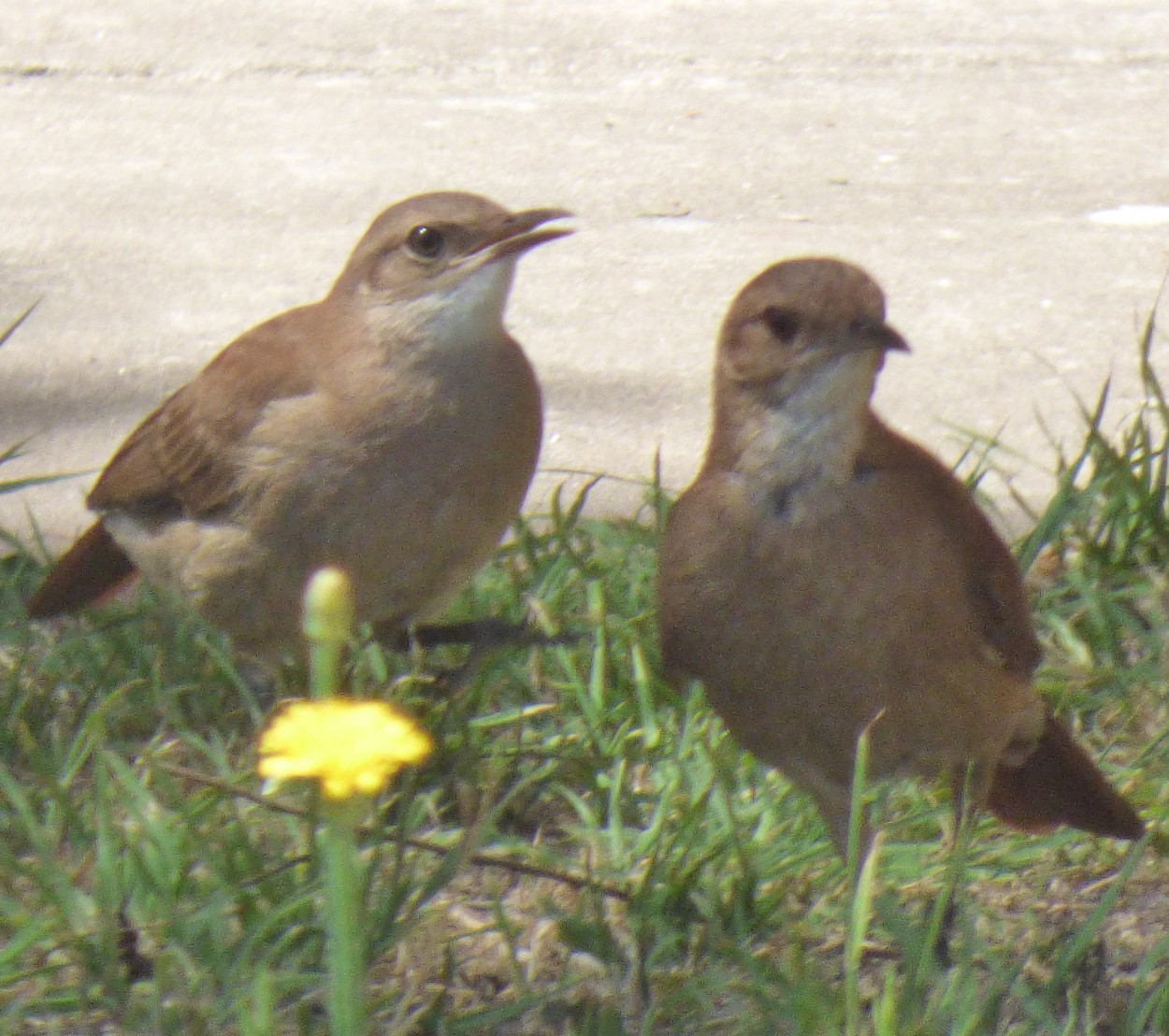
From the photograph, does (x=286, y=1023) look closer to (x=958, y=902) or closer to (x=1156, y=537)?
(x=958, y=902)

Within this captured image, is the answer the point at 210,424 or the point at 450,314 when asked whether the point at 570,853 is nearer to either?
the point at 450,314

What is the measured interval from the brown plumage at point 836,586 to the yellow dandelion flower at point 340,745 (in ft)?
6.01

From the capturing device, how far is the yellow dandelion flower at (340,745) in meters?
1.44

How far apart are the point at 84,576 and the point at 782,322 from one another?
196 centimetres

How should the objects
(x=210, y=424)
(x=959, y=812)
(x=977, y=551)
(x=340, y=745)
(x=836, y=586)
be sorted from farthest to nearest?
(x=210, y=424) → (x=959, y=812) → (x=977, y=551) → (x=836, y=586) → (x=340, y=745)

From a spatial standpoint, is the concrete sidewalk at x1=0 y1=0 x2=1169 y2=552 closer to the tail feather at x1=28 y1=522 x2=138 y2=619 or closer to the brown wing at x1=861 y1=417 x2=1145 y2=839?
the tail feather at x1=28 y1=522 x2=138 y2=619

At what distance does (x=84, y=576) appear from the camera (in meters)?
4.58

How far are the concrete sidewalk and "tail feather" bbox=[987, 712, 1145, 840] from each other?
56.2 inches

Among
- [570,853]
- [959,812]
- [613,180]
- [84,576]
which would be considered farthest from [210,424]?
[613,180]

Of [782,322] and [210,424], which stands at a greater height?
[782,322]

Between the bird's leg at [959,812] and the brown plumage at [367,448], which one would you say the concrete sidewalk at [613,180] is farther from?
the bird's leg at [959,812]

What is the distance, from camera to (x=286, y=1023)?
3035 mm

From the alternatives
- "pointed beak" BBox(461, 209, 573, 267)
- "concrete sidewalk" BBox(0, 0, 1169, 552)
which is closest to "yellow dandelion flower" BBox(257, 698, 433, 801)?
"pointed beak" BBox(461, 209, 573, 267)

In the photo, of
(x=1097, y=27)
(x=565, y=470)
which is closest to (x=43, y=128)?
(x=565, y=470)
